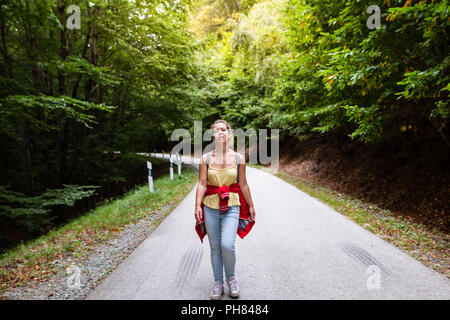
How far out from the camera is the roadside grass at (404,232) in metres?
3.78

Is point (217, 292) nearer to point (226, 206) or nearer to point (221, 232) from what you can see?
point (221, 232)

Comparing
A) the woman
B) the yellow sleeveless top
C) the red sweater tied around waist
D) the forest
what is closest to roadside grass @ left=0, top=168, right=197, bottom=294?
the forest

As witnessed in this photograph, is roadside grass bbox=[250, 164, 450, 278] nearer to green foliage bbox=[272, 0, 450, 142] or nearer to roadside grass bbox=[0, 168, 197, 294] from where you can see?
green foliage bbox=[272, 0, 450, 142]

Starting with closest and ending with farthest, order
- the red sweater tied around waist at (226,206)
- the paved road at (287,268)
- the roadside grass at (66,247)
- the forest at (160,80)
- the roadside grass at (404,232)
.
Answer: the red sweater tied around waist at (226,206) < the paved road at (287,268) < the roadside grass at (66,247) < the roadside grass at (404,232) < the forest at (160,80)

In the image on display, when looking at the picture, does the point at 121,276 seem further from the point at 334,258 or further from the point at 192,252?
the point at 334,258

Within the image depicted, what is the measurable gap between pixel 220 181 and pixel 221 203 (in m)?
0.25

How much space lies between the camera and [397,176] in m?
7.96

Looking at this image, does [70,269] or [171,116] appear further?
[171,116]

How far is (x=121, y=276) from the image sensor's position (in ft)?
10.5

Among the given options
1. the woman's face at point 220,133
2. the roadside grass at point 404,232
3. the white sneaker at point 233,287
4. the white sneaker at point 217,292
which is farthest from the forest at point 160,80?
the white sneaker at point 217,292

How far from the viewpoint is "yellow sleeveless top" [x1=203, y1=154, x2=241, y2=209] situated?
271 cm

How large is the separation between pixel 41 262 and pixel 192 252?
253 cm

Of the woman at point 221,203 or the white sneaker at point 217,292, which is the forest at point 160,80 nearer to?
the woman at point 221,203
